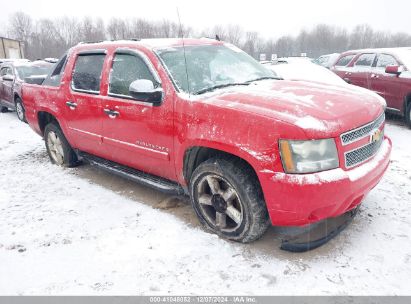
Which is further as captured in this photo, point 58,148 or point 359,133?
point 58,148

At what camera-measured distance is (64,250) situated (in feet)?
10.5

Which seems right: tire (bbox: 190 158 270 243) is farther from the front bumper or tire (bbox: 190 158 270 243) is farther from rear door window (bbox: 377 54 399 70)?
rear door window (bbox: 377 54 399 70)

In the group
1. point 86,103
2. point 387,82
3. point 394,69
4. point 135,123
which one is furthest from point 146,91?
point 387,82

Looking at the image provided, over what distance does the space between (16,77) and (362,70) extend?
9.08 m

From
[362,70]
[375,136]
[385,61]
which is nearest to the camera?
[375,136]

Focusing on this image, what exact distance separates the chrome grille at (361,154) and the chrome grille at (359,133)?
3.6 inches

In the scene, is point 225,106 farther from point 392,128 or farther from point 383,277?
point 392,128

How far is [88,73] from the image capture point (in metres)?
4.39

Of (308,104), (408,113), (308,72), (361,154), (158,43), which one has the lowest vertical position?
(408,113)

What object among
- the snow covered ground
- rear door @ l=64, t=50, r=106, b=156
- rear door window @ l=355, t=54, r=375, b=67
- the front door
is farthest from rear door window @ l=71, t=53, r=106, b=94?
rear door window @ l=355, t=54, r=375, b=67

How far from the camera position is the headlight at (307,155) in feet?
8.49

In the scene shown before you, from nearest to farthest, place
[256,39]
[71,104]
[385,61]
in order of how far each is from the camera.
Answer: [71,104] → [385,61] → [256,39]

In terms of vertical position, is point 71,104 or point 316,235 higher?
point 71,104

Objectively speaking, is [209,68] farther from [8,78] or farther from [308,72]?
[8,78]
